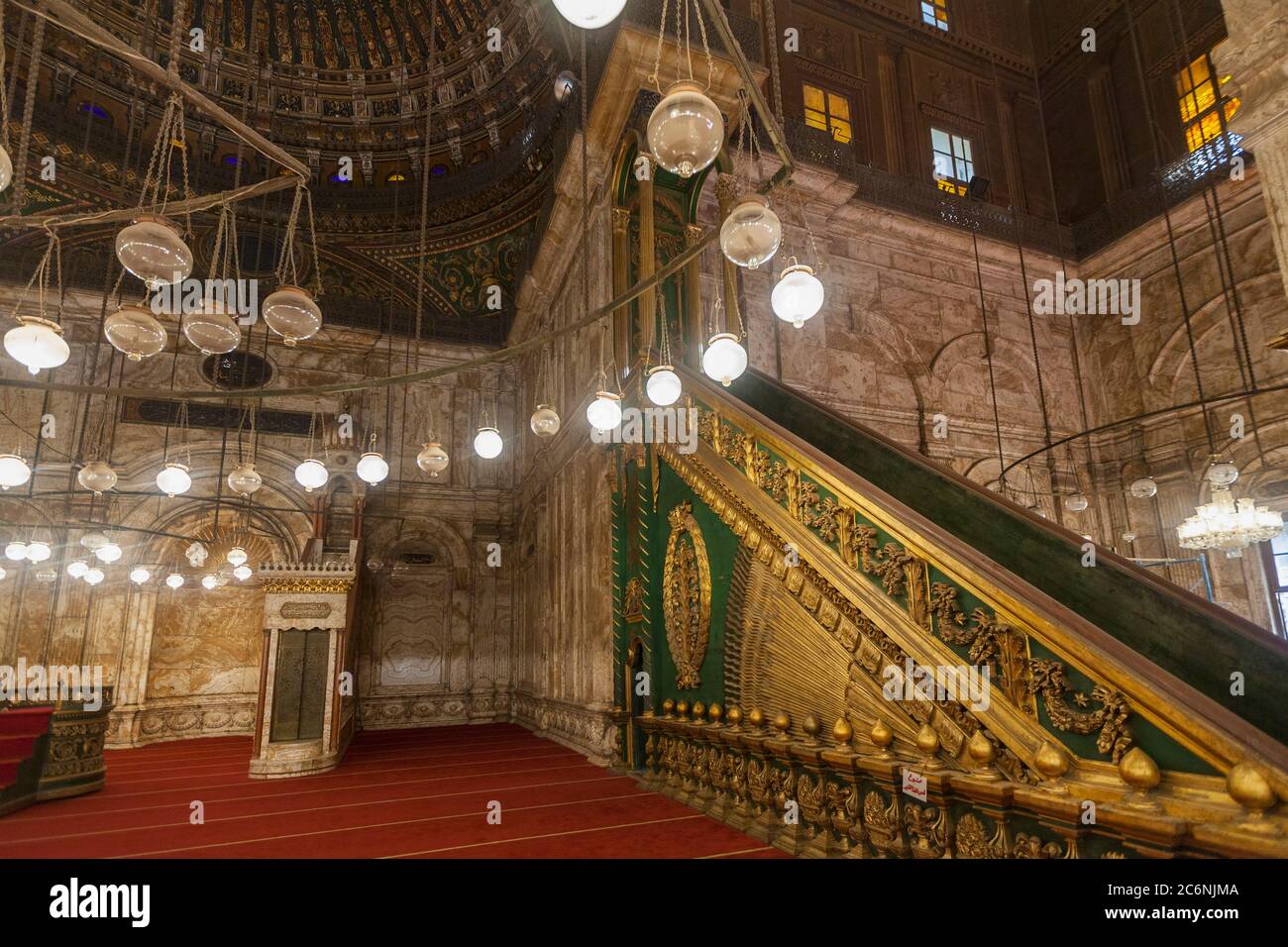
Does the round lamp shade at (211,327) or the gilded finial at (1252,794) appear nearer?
the gilded finial at (1252,794)

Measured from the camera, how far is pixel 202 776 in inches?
261

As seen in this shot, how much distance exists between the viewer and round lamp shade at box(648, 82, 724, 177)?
238cm

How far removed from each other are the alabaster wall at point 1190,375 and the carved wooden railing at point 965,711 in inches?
227

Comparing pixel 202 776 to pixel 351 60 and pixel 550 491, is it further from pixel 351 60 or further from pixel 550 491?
pixel 351 60

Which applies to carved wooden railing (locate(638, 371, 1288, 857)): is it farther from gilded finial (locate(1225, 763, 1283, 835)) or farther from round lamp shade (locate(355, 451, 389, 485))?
round lamp shade (locate(355, 451, 389, 485))

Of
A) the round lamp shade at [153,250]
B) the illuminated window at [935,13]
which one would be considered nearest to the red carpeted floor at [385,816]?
the round lamp shade at [153,250]

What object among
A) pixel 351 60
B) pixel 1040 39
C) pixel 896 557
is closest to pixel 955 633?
pixel 896 557

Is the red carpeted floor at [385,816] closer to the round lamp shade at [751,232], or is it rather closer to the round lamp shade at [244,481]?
the round lamp shade at [244,481]

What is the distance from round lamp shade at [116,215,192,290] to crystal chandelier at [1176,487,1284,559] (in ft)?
24.9

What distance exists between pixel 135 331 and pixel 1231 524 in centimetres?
793

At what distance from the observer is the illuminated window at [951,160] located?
9969 mm

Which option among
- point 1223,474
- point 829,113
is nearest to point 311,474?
point 1223,474

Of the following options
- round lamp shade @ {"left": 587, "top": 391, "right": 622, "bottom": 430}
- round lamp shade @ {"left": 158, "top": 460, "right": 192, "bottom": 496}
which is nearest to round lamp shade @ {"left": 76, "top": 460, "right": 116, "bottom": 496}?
Result: round lamp shade @ {"left": 158, "top": 460, "right": 192, "bottom": 496}
